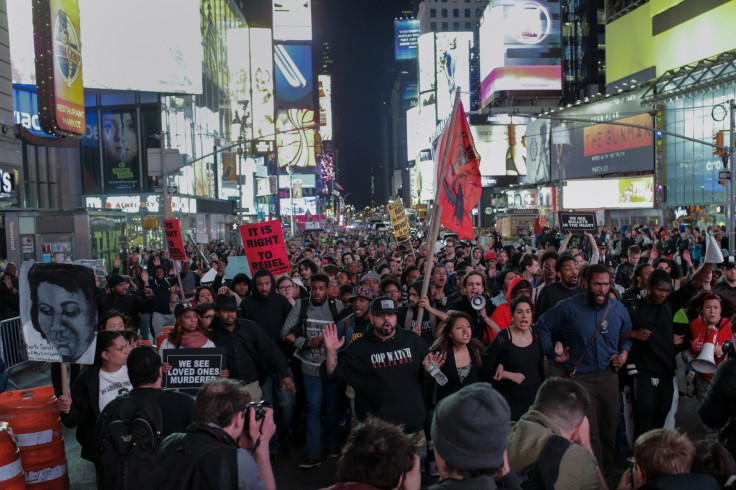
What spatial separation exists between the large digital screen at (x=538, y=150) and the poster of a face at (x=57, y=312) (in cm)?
6711

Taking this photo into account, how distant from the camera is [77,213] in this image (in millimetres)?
23906

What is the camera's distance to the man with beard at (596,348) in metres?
5.98

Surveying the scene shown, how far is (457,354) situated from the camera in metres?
5.98

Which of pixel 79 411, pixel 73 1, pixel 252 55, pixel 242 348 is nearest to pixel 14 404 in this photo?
pixel 79 411

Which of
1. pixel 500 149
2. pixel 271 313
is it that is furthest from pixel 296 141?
pixel 271 313

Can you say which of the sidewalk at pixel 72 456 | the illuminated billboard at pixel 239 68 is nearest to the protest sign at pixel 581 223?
the sidewalk at pixel 72 456

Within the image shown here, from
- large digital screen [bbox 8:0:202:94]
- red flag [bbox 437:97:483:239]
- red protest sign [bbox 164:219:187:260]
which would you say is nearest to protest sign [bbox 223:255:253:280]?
red protest sign [bbox 164:219:187:260]

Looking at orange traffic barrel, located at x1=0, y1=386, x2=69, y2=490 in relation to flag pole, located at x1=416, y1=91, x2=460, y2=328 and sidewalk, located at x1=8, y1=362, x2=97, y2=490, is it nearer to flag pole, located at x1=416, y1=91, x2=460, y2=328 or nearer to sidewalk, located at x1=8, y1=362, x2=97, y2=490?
sidewalk, located at x1=8, y1=362, x2=97, y2=490

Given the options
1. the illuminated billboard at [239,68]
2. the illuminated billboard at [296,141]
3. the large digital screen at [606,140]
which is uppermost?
the illuminated billboard at [239,68]

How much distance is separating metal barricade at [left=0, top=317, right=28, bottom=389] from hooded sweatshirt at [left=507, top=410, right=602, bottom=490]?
10.6 metres

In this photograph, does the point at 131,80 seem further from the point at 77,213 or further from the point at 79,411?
the point at 79,411

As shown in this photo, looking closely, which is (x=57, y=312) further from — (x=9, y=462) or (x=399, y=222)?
(x=399, y=222)

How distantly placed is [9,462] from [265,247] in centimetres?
585

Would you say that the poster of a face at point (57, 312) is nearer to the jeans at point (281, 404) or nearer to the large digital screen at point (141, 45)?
the jeans at point (281, 404)
